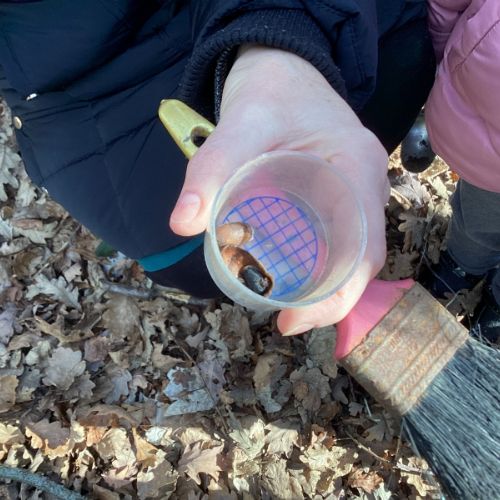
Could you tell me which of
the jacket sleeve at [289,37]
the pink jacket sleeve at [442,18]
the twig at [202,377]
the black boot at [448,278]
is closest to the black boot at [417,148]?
the black boot at [448,278]

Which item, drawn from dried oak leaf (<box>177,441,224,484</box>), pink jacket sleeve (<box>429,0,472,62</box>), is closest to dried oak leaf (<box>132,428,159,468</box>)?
dried oak leaf (<box>177,441,224,484</box>)

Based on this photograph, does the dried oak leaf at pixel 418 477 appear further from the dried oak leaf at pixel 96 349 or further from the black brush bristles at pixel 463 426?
the dried oak leaf at pixel 96 349

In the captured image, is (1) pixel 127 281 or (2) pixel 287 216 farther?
(1) pixel 127 281

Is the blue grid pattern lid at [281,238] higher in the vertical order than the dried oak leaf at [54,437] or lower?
higher

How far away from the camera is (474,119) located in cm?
184

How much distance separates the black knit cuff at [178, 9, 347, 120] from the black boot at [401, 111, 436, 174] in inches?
48.8

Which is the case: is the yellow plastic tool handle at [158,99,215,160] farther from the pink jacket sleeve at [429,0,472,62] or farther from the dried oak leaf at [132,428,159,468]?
the dried oak leaf at [132,428,159,468]

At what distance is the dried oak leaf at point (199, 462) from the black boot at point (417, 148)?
1.81 meters

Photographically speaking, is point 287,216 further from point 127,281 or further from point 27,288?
point 27,288

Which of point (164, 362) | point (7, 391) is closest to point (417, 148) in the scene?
point (164, 362)

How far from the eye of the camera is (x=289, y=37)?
5.19 feet

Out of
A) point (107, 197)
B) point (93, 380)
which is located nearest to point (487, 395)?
point (107, 197)

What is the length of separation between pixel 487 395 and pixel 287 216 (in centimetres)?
102

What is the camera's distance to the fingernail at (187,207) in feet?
4.36
